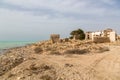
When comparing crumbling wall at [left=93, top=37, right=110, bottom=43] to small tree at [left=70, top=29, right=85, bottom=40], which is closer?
crumbling wall at [left=93, top=37, right=110, bottom=43]

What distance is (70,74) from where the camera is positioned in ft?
44.8

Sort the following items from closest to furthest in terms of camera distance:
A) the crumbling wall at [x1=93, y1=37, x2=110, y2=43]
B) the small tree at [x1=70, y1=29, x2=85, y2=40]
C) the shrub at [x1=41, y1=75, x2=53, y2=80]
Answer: the shrub at [x1=41, y1=75, x2=53, y2=80], the crumbling wall at [x1=93, y1=37, x2=110, y2=43], the small tree at [x1=70, y1=29, x2=85, y2=40]

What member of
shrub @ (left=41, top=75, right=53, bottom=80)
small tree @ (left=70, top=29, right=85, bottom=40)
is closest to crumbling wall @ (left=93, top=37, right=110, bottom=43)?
small tree @ (left=70, top=29, right=85, bottom=40)

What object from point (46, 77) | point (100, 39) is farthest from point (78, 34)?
point (46, 77)

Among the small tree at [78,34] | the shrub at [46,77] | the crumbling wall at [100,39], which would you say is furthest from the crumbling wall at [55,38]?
the shrub at [46,77]

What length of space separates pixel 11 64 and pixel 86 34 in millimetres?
44376

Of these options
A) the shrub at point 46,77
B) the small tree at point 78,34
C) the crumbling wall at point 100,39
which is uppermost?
the small tree at point 78,34

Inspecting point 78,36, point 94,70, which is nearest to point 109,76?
point 94,70

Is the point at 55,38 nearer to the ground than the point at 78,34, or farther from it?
nearer to the ground

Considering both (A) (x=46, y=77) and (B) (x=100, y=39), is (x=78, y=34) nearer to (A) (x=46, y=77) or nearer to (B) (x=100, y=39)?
(B) (x=100, y=39)

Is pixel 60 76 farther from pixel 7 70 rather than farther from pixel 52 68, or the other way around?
pixel 7 70

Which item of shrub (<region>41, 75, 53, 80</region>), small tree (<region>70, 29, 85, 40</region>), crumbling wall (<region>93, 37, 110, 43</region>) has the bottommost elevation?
shrub (<region>41, 75, 53, 80</region>)

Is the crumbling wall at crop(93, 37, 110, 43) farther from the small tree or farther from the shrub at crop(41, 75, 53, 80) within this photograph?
the shrub at crop(41, 75, 53, 80)

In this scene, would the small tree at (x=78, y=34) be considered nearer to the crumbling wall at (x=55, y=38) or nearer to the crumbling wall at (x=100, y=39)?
the crumbling wall at (x=55, y=38)
